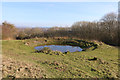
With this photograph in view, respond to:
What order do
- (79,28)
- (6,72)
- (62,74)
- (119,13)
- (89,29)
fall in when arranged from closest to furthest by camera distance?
1. (6,72)
2. (62,74)
3. (119,13)
4. (89,29)
5. (79,28)

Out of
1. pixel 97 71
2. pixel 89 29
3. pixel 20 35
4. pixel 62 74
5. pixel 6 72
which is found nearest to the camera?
pixel 6 72

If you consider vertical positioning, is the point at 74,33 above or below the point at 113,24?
below

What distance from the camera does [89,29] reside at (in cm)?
1980

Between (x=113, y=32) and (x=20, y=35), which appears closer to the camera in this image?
(x=113, y=32)

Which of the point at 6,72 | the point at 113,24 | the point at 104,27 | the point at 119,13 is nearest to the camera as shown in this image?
the point at 6,72

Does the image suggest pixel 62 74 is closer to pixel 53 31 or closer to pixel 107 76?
pixel 107 76

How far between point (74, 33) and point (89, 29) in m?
3.79

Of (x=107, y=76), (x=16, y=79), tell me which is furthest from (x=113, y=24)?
(x=16, y=79)

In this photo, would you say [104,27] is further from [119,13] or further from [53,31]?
[53,31]

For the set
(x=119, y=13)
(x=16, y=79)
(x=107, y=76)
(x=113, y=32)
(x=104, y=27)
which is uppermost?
(x=119, y=13)

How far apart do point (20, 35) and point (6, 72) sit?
72.1 feet

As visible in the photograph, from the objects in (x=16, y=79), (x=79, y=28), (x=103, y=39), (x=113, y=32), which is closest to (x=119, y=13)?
(x=113, y=32)

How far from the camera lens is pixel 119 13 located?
1525cm

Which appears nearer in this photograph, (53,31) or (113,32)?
(113,32)
